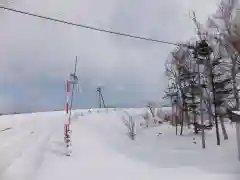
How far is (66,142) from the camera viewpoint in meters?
11.6

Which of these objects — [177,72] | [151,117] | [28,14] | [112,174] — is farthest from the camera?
[151,117]

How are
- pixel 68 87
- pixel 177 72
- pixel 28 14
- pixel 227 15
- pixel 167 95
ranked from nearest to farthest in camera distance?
1. pixel 28 14
2. pixel 68 87
3. pixel 227 15
4. pixel 177 72
5. pixel 167 95

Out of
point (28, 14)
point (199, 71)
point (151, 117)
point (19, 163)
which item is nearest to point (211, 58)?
point (199, 71)

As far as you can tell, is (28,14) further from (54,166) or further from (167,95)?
(167,95)

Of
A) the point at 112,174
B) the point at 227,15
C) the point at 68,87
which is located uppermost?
the point at 227,15

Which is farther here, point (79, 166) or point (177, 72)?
point (177, 72)

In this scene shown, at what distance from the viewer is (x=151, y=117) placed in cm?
4853

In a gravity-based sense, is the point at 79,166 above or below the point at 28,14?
below

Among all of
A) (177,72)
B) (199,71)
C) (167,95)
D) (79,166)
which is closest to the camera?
(79,166)

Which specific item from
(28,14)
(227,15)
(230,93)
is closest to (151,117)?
(230,93)

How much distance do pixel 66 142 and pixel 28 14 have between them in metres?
7.35

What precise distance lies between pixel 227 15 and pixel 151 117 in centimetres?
2904

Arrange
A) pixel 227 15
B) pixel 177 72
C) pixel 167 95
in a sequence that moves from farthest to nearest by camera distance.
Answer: pixel 167 95 → pixel 177 72 → pixel 227 15

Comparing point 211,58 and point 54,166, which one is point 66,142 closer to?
point 54,166
